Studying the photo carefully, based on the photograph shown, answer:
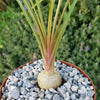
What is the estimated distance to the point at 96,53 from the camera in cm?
119

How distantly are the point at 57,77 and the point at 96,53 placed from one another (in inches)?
24.4

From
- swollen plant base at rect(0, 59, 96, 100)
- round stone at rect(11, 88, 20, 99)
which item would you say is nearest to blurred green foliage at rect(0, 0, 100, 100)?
swollen plant base at rect(0, 59, 96, 100)

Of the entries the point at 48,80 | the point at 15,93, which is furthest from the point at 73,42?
the point at 15,93

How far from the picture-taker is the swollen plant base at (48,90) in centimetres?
67

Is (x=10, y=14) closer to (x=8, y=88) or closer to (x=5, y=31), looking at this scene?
(x=5, y=31)

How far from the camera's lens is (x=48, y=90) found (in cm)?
71

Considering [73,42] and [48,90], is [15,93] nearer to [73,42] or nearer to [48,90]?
[48,90]

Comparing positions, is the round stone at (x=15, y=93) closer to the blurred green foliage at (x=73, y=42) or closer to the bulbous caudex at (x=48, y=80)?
the bulbous caudex at (x=48, y=80)

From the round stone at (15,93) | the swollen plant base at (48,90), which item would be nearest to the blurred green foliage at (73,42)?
the swollen plant base at (48,90)

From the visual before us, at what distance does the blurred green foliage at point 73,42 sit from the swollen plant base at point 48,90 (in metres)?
0.40

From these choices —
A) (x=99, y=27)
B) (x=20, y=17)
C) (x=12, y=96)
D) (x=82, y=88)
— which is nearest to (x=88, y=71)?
(x=99, y=27)

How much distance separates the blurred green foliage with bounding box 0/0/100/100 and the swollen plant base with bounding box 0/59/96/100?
400 millimetres

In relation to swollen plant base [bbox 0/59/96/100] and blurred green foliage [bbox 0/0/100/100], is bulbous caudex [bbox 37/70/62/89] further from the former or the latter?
blurred green foliage [bbox 0/0/100/100]

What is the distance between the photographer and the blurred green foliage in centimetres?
118
